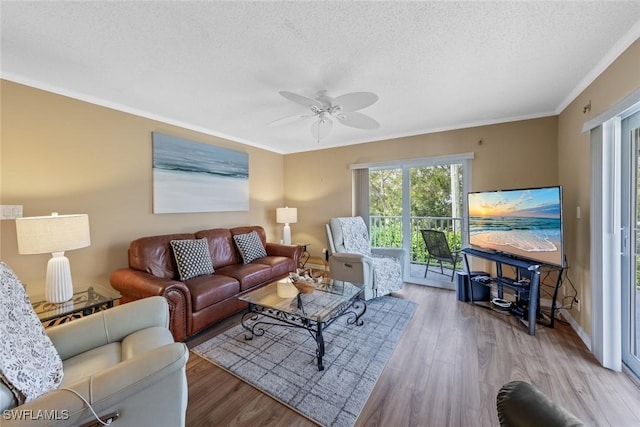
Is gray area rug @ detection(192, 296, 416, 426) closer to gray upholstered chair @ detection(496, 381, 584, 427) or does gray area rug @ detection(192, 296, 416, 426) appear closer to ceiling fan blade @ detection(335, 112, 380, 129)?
gray upholstered chair @ detection(496, 381, 584, 427)

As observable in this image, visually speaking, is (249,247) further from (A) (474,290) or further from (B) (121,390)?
(A) (474,290)

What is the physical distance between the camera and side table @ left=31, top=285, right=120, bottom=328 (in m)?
1.71

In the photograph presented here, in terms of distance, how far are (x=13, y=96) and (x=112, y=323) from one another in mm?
2230

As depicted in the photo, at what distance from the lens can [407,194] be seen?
3.94 metres

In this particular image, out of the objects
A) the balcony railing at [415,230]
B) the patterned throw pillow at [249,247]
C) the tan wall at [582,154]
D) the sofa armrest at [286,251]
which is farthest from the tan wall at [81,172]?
the tan wall at [582,154]

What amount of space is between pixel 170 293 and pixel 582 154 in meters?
3.96

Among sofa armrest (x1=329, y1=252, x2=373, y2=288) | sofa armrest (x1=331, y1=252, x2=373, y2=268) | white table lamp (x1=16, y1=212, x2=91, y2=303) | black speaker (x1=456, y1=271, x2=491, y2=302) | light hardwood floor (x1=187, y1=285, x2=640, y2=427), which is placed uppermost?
white table lamp (x1=16, y1=212, x2=91, y2=303)

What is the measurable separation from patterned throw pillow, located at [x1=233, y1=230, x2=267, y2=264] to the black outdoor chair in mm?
2489

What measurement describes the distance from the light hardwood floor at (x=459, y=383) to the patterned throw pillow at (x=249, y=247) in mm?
1149

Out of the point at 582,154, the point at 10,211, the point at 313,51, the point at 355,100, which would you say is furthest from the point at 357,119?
the point at 10,211

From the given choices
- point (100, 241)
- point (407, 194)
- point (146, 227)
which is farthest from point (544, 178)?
point (100, 241)

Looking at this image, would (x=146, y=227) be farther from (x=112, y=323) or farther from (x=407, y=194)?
(x=407, y=194)

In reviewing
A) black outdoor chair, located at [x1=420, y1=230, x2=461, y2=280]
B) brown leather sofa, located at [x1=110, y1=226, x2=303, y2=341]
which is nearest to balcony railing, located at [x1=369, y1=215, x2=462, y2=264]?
black outdoor chair, located at [x1=420, y1=230, x2=461, y2=280]

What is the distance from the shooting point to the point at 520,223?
8.52 ft
